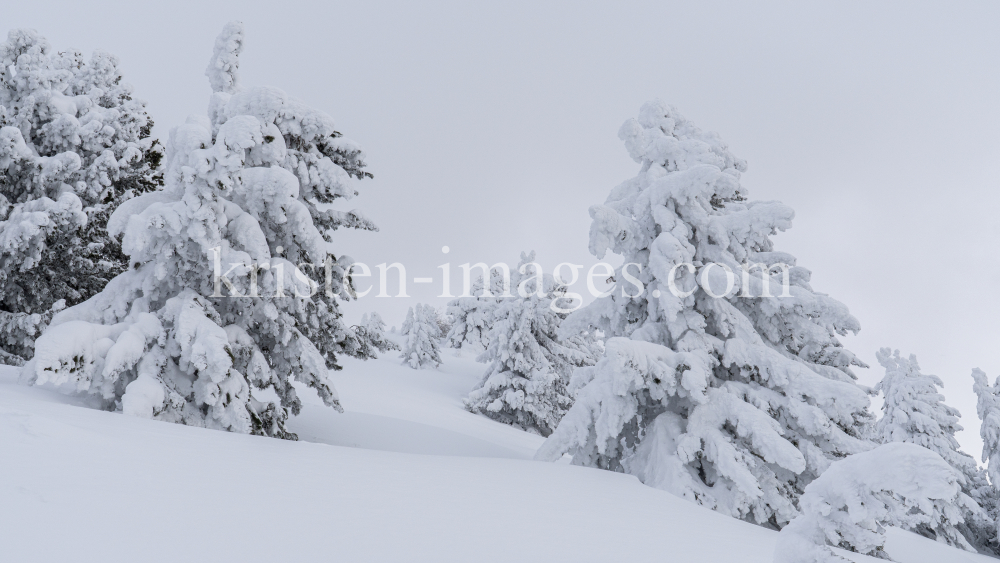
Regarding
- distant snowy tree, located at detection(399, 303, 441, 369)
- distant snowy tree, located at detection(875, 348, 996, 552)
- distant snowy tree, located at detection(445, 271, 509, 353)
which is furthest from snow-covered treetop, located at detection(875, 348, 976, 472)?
distant snowy tree, located at detection(399, 303, 441, 369)

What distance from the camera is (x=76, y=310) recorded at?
7441 millimetres

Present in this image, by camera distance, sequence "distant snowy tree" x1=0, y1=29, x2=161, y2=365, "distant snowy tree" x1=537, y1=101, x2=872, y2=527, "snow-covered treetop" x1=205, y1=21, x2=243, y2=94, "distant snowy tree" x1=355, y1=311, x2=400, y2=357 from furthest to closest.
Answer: "distant snowy tree" x1=0, y1=29, x2=161, y2=365 → "snow-covered treetop" x1=205, y1=21, x2=243, y2=94 → "distant snowy tree" x1=355, y1=311, x2=400, y2=357 → "distant snowy tree" x1=537, y1=101, x2=872, y2=527

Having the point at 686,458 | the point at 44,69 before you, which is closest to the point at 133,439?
the point at 686,458

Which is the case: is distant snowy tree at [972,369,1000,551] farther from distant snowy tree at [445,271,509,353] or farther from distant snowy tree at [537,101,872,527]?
distant snowy tree at [445,271,509,353]

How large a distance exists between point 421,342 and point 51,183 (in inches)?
857

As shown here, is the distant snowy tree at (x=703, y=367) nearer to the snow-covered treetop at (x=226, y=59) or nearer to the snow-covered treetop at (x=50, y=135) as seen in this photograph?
the snow-covered treetop at (x=226, y=59)

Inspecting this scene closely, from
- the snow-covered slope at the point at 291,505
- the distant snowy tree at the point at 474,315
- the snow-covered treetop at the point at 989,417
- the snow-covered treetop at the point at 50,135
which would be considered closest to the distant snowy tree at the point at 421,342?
the distant snowy tree at the point at 474,315

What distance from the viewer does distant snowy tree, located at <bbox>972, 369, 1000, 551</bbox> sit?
21.0 m

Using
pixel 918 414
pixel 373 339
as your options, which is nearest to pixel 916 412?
pixel 918 414

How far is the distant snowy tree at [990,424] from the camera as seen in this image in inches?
826

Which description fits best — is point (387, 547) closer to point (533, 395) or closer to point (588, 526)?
point (588, 526)

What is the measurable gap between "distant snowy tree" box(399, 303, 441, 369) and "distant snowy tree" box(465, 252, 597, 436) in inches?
366

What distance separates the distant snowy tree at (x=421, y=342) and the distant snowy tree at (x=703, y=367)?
23091mm

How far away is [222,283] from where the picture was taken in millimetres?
7543
